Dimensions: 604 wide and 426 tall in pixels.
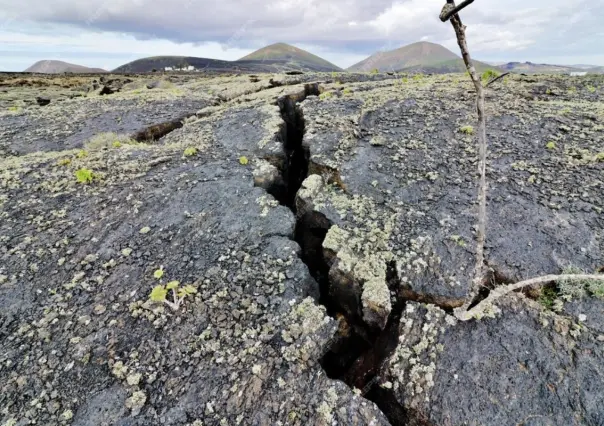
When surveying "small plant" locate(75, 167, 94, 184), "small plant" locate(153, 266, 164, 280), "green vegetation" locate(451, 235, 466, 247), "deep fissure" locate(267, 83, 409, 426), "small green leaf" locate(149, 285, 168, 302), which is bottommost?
"deep fissure" locate(267, 83, 409, 426)

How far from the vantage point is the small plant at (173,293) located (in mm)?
5555

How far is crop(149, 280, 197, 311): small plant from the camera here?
5.55 meters

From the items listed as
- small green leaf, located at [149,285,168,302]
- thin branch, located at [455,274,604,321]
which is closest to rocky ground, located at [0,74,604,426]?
small green leaf, located at [149,285,168,302]

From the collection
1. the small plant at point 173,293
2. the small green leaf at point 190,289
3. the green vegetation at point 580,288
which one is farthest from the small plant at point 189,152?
the green vegetation at point 580,288

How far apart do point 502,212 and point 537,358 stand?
3145 millimetres

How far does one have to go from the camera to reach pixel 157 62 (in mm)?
138000

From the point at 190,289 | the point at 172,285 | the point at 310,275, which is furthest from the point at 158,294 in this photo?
the point at 310,275

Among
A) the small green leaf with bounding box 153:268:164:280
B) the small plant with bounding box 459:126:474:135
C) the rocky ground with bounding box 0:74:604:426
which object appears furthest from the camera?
the small plant with bounding box 459:126:474:135

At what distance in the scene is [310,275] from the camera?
655 centimetres

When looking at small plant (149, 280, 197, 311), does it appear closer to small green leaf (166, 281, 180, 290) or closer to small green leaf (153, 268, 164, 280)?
small green leaf (166, 281, 180, 290)

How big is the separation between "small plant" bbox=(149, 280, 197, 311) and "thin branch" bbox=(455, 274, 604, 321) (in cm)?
435

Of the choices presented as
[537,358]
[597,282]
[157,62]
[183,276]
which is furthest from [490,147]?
[157,62]

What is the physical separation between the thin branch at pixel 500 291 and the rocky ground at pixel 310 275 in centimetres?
14

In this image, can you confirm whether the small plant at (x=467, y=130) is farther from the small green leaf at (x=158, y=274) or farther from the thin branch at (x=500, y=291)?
the small green leaf at (x=158, y=274)
